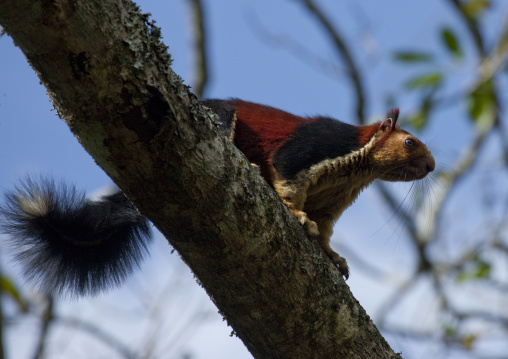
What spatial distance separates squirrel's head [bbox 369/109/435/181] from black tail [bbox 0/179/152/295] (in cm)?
180

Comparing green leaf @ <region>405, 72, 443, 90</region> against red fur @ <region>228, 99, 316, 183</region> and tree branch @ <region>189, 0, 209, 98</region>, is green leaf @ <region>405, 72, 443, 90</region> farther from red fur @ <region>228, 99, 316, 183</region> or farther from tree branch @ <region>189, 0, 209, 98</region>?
tree branch @ <region>189, 0, 209, 98</region>

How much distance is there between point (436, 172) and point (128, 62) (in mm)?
3641

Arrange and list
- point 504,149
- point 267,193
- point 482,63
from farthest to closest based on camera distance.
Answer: point 504,149, point 482,63, point 267,193

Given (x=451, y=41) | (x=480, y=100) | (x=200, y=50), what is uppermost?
(x=200, y=50)

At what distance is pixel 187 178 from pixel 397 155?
252 centimetres

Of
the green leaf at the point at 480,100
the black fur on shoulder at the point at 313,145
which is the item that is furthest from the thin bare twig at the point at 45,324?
the green leaf at the point at 480,100

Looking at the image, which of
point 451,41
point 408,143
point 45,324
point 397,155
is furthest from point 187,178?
point 45,324

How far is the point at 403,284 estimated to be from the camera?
10.1 metres

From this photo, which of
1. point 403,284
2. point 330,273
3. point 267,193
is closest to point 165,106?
point 267,193

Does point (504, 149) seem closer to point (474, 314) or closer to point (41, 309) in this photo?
point (474, 314)

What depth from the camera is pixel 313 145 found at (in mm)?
4383

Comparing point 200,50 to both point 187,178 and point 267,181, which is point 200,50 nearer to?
point 267,181

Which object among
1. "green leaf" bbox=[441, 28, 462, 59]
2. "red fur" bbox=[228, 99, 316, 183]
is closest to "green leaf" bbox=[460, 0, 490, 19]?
"green leaf" bbox=[441, 28, 462, 59]

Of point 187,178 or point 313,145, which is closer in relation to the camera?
point 187,178
